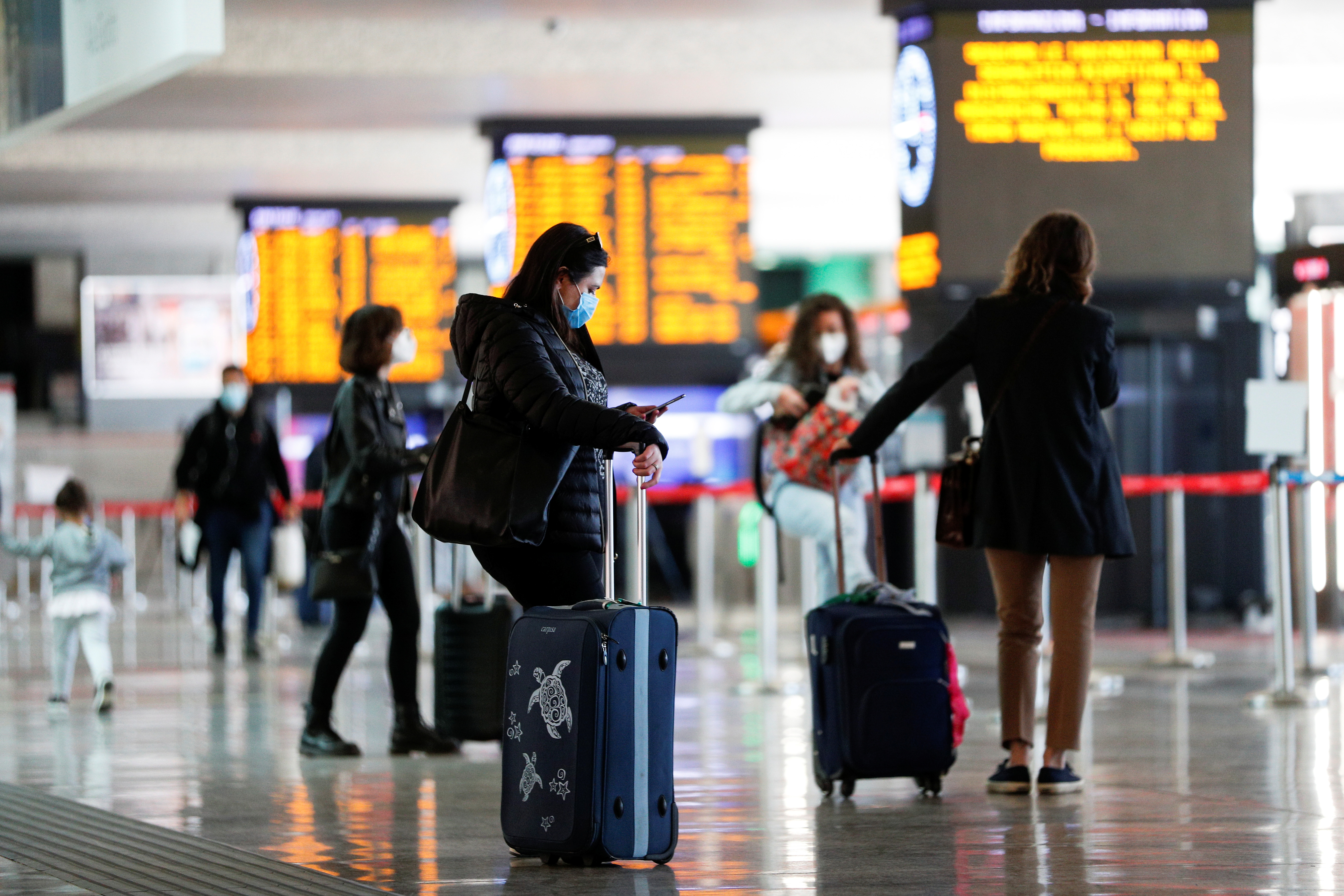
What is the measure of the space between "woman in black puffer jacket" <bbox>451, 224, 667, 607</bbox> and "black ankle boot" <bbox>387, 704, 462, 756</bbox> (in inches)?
79.1

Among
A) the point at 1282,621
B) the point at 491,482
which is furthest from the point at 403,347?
the point at 1282,621

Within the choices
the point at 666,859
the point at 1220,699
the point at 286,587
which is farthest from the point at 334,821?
the point at 286,587

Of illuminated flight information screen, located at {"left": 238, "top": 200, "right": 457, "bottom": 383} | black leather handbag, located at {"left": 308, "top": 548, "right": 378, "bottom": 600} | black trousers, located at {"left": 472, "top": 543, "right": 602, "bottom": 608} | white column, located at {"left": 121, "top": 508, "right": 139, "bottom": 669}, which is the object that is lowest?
white column, located at {"left": 121, "top": 508, "right": 139, "bottom": 669}

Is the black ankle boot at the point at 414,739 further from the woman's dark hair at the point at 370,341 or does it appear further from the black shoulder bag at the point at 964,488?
the black shoulder bag at the point at 964,488

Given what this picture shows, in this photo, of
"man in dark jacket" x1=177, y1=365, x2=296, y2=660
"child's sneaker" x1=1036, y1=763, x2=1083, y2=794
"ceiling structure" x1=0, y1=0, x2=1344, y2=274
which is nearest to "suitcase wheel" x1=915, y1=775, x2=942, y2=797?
"child's sneaker" x1=1036, y1=763, x2=1083, y2=794

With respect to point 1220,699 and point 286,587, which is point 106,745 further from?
point 286,587

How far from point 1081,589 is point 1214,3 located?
4993 millimetres

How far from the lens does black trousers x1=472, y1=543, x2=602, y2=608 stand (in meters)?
4.10

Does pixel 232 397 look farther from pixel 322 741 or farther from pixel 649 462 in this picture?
pixel 649 462

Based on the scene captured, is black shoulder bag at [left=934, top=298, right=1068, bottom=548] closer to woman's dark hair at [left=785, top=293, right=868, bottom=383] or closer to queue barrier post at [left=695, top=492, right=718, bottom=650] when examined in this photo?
woman's dark hair at [left=785, top=293, right=868, bottom=383]

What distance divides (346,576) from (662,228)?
246 inches

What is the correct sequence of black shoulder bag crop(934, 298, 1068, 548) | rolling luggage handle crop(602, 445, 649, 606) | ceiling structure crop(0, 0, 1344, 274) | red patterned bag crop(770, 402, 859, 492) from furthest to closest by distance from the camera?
ceiling structure crop(0, 0, 1344, 274) < red patterned bag crop(770, 402, 859, 492) < black shoulder bag crop(934, 298, 1068, 548) < rolling luggage handle crop(602, 445, 649, 606)

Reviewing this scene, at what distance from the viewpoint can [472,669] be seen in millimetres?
6016

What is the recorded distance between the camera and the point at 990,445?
16.2 feet
